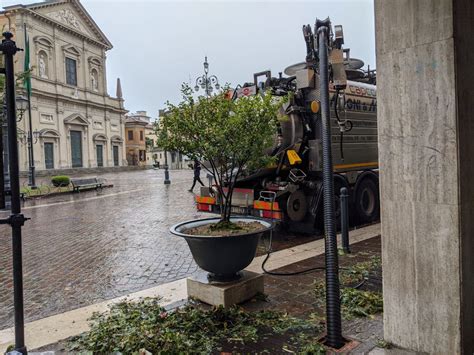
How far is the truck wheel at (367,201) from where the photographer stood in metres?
8.54

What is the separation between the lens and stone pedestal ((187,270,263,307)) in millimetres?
3740

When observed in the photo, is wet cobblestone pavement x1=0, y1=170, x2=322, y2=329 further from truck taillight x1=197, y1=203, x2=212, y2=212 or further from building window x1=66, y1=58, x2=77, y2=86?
building window x1=66, y1=58, x2=77, y2=86

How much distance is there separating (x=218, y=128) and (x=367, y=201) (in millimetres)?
6086

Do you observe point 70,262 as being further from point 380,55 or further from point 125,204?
point 125,204

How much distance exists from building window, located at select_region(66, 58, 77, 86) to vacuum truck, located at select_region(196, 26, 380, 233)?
42.3 meters

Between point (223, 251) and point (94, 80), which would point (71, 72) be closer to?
point (94, 80)

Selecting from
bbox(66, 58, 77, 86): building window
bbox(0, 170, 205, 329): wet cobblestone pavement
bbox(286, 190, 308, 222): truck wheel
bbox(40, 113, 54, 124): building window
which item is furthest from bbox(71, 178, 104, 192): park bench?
bbox(66, 58, 77, 86): building window

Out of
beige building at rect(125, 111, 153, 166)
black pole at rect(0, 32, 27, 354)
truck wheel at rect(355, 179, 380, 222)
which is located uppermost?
beige building at rect(125, 111, 153, 166)

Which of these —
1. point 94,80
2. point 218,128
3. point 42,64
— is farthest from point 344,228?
point 94,80

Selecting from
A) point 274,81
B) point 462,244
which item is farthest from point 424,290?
point 274,81

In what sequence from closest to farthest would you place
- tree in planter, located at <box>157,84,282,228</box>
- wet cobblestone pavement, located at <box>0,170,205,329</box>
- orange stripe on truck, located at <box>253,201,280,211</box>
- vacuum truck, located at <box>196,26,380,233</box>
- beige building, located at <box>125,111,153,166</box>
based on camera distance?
tree in planter, located at <box>157,84,282,228</box>, wet cobblestone pavement, located at <box>0,170,205,329</box>, orange stripe on truck, located at <box>253,201,280,211</box>, vacuum truck, located at <box>196,26,380,233</box>, beige building, located at <box>125,111,153,166</box>

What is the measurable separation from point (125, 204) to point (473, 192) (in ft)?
43.9

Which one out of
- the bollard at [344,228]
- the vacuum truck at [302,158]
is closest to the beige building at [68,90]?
the vacuum truck at [302,158]

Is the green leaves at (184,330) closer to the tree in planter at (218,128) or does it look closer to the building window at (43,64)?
the tree in planter at (218,128)
